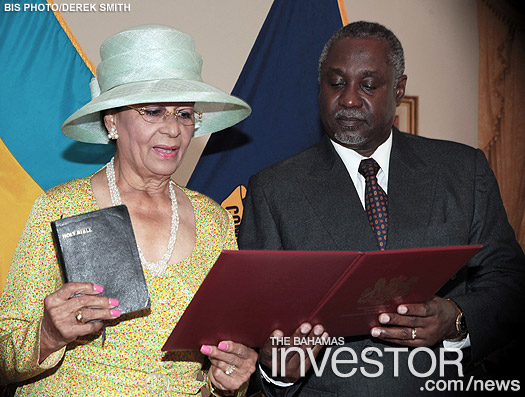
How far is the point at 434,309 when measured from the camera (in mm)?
1928

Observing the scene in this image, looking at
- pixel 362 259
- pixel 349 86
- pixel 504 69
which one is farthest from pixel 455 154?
pixel 504 69

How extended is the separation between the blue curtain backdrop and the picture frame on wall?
1032 mm

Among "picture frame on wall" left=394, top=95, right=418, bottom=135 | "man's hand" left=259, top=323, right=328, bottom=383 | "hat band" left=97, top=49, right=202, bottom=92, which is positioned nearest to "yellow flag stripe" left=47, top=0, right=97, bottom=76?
"hat band" left=97, top=49, right=202, bottom=92

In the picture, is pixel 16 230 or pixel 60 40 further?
pixel 60 40

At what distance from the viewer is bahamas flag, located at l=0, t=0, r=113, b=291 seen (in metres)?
2.35

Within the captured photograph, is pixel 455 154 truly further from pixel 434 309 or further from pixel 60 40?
pixel 60 40

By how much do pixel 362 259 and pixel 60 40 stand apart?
1.72m

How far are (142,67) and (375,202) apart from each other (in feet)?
3.25

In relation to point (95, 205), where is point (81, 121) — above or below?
above

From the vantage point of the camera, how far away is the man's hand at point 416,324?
1856 mm

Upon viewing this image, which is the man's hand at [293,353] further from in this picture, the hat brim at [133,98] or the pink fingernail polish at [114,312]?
the hat brim at [133,98]

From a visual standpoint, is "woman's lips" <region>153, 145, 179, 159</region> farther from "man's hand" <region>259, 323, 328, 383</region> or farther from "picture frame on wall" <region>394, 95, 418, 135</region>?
"picture frame on wall" <region>394, 95, 418, 135</region>

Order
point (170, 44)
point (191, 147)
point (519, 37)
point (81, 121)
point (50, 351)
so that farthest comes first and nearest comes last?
point (519, 37)
point (191, 147)
point (81, 121)
point (170, 44)
point (50, 351)

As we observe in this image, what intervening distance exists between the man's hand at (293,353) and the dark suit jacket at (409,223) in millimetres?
172
